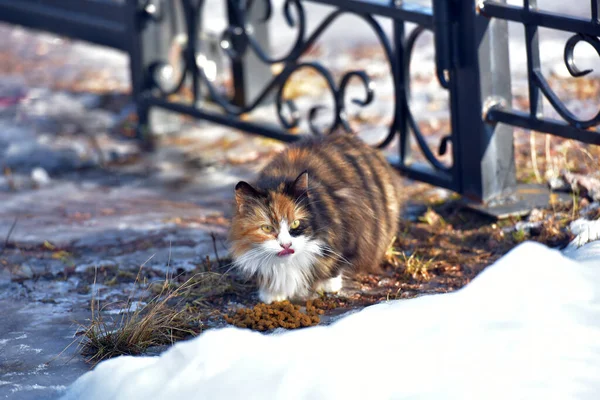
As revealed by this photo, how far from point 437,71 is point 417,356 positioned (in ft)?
6.46

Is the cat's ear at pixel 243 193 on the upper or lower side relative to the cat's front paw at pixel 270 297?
upper

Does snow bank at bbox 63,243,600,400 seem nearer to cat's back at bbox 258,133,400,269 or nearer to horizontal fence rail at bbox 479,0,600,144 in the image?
cat's back at bbox 258,133,400,269

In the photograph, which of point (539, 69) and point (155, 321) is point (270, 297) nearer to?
point (155, 321)

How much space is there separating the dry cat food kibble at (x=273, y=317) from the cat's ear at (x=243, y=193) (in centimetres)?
45

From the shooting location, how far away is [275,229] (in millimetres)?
3402

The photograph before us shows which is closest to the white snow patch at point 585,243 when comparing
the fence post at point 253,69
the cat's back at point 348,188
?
the cat's back at point 348,188

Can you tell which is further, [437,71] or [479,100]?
[437,71]

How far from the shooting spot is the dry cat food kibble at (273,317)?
324 centimetres

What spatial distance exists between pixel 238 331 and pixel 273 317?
0.41m

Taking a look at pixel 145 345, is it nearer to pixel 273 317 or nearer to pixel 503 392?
pixel 273 317

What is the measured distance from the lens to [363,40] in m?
8.81

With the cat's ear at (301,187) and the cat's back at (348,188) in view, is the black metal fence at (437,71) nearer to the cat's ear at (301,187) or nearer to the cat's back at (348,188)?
the cat's back at (348,188)

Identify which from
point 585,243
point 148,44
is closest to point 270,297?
point 585,243

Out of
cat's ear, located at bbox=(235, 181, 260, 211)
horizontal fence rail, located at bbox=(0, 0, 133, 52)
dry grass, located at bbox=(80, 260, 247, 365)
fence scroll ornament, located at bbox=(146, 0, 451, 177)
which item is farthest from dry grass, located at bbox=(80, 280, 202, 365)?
horizontal fence rail, located at bbox=(0, 0, 133, 52)
